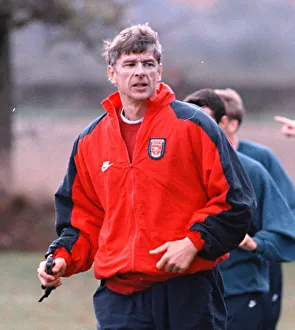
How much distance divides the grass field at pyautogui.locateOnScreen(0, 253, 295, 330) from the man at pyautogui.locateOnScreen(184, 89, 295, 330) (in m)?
3.97

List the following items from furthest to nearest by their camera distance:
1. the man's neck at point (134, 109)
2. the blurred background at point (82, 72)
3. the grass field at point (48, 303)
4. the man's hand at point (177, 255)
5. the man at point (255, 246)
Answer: the blurred background at point (82, 72) < the grass field at point (48, 303) < the man at point (255, 246) < the man's neck at point (134, 109) < the man's hand at point (177, 255)

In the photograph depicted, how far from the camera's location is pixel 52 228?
737 inches

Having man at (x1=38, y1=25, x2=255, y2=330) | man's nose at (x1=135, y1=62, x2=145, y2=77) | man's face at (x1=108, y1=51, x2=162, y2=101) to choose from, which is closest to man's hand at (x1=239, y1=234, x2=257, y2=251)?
man at (x1=38, y1=25, x2=255, y2=330)

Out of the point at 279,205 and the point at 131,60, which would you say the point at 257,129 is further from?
the point at 131,60

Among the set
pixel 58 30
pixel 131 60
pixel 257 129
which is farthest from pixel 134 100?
pixel 58 30

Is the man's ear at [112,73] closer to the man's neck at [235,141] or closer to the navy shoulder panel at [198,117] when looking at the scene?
the navy shoulder panel at [198,117]

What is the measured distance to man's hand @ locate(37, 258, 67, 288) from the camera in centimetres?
471

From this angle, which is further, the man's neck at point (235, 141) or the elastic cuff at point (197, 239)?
the man's neck at point (235, 141)

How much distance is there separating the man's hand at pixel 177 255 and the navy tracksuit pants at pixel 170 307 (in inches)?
9.5

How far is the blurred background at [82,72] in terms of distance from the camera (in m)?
17.1

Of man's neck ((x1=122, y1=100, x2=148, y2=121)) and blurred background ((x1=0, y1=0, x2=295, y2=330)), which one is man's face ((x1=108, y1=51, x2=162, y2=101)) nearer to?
man's neck ((x1=122, y1=100, x2=148, y2=121))

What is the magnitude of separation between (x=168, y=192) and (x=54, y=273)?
2.19 feet

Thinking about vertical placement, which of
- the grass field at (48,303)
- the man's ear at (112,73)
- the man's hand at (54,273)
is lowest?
the grass field at (48,303)

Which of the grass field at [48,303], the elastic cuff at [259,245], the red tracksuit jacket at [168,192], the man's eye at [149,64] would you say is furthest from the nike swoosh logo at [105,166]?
the grass field at [48,303]
